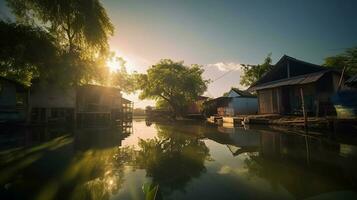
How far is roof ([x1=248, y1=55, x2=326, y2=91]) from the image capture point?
20094mm

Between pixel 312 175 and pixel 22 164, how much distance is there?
9295 mm

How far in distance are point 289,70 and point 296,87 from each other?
2.68 metres

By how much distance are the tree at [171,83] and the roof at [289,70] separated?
1667cm

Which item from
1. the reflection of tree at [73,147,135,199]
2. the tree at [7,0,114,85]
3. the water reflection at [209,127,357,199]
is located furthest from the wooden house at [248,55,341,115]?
the tree at [7,0,114,85]

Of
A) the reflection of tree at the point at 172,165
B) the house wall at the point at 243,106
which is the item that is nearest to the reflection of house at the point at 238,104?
the house wall at the point at 243,106

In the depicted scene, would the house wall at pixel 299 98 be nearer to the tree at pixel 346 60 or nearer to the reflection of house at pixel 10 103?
the tree at pixel 346 60

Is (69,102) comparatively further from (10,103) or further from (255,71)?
(255,71)

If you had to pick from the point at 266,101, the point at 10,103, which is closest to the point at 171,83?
the point at 266,101

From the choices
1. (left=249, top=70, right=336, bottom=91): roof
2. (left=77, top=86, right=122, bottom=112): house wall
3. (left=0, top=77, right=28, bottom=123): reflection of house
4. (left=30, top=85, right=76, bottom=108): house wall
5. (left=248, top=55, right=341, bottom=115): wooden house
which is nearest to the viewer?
(left=0, top=77, right=28, bottom=123): reflection of house

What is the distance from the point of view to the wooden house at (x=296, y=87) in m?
18.1

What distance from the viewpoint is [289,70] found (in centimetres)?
2209

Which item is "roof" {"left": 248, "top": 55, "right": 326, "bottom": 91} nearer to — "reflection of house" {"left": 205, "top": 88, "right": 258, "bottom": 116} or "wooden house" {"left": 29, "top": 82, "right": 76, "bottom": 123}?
"reflection of house" {"left": 205, "top": 88, "right": 258, "bottom": 116}

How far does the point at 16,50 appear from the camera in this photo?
13.6 metres

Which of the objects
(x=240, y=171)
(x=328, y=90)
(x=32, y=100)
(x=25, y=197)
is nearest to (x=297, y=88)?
(x=328, y=90)
